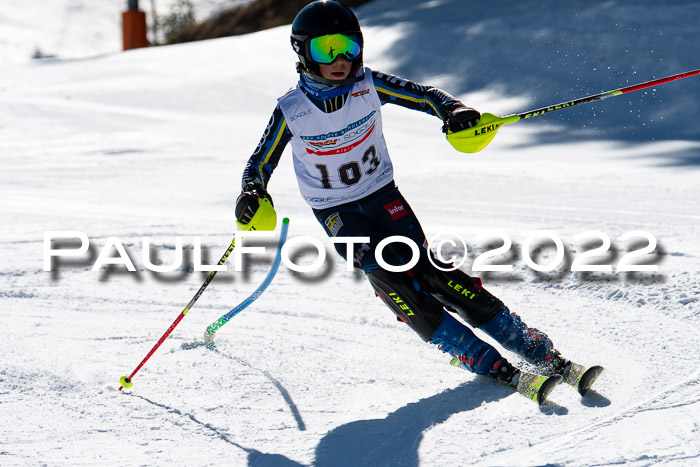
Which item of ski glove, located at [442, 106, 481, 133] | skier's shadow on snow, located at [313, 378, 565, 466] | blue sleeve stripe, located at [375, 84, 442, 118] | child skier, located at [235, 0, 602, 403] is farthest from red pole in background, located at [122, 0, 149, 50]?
skier's shadow on snow, located at [313, 378, 565, 466]

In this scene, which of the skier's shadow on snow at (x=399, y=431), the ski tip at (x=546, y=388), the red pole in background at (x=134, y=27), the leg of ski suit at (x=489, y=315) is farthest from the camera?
the red pole in background at (x=134, y=27)

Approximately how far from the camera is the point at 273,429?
10.8 ft

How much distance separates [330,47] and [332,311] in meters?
1.75

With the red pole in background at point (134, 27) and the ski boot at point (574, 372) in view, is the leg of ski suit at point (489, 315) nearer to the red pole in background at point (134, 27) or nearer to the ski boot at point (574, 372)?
the ski boot at point (574, 372)

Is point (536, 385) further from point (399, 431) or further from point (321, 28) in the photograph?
point (321, 28)

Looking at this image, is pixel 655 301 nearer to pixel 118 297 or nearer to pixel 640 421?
pixel 640 421

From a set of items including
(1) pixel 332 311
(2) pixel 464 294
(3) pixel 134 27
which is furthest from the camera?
(3) pixel 134 27

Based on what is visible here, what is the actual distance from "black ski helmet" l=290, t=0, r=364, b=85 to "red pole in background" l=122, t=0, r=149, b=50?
1610 centimetres

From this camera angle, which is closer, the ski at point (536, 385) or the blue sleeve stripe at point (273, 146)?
the ski at point (536, 385)

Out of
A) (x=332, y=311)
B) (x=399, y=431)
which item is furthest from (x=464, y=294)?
(x=332, y=311)

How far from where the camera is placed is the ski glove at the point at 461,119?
140 inches

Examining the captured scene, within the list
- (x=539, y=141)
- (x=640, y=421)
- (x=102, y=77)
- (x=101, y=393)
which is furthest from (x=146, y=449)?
(x=102, y=77)

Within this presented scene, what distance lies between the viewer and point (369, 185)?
3.72m

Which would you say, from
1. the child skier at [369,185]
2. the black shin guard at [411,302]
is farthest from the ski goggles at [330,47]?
the black shin guard at [411,302]
